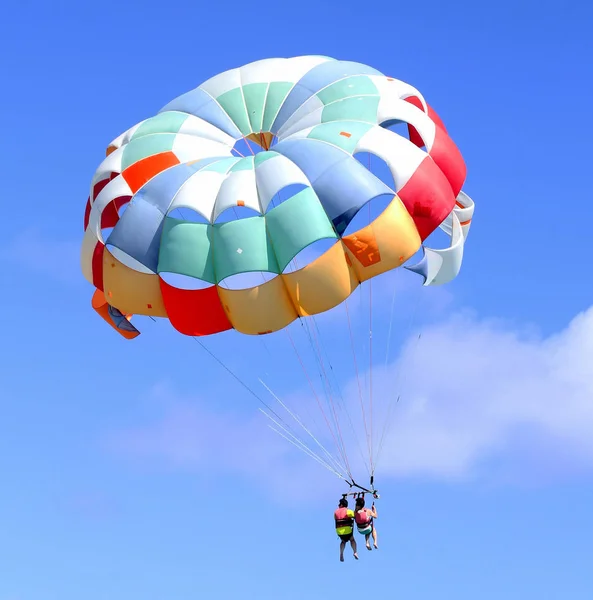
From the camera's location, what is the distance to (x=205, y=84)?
28.4 m

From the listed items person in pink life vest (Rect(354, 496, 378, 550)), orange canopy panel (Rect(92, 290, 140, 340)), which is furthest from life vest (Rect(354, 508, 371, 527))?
orange canopy panel (Rect(92, 290, 140, 340))

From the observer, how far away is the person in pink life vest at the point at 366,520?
84.4 feet

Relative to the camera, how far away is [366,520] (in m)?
25.7

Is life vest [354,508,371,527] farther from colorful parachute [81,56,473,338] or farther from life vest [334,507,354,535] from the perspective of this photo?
colorful parachute [81,56,473,338]

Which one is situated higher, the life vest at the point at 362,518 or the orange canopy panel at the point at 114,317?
the orange canopy panel at the point at 114,317

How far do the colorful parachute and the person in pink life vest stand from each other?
10.9 ft

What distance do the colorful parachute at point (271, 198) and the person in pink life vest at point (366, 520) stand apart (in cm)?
333

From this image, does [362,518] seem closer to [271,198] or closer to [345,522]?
[345,522]

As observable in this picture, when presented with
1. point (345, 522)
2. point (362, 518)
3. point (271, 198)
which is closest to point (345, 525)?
point (345, 522)

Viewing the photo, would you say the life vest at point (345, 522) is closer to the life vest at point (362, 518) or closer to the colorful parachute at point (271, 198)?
the life vest at point (362, 518)

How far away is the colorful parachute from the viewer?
25453mm

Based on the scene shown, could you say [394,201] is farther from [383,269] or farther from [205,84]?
[205,84]

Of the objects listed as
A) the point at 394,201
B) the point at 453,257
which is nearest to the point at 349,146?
the point at 394,201

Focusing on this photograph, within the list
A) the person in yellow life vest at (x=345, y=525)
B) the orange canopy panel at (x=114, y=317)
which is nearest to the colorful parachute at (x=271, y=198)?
the orange canopy panel at (x=114, y=317)
